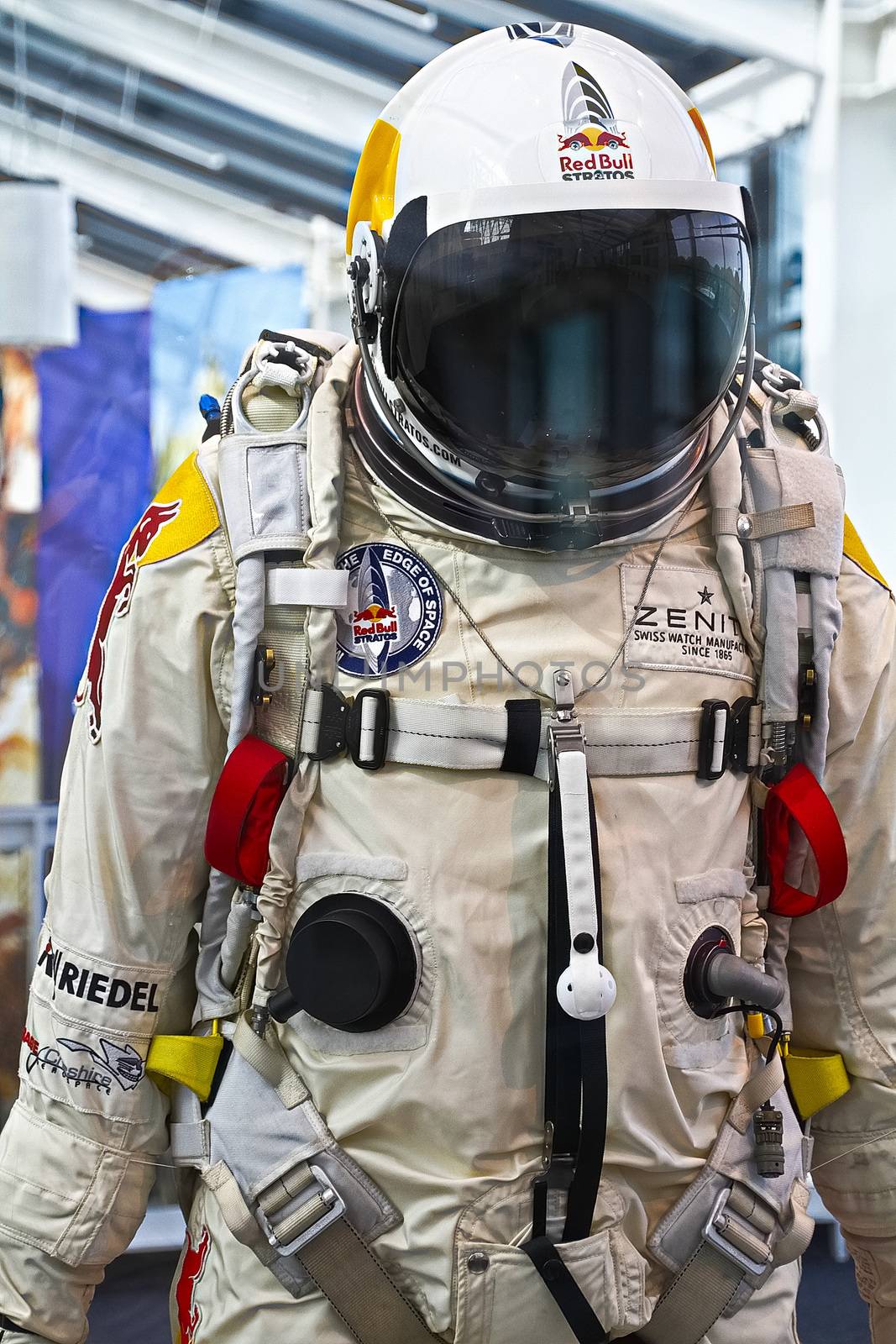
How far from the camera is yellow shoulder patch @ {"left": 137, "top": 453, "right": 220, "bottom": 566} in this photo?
1.05 meters

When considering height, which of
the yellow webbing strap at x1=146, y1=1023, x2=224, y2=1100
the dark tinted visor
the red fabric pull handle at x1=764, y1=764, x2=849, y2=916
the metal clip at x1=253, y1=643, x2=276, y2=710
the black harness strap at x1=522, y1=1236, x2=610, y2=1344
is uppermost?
the dark tinted visor

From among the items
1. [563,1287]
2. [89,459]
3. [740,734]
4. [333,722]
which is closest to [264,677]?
[333,722]

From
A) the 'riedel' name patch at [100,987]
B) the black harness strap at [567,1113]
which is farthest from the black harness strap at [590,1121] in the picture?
the 'riedel' name patch at [100,987]

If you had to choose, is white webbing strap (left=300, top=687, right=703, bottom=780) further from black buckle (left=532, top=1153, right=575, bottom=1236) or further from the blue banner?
the blue banner

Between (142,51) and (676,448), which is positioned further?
(142,51)

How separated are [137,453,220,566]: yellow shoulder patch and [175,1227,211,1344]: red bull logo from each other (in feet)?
2.02

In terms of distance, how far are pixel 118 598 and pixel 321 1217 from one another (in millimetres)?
558

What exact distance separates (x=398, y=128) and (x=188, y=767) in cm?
60

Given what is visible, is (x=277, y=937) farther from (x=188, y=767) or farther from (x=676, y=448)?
(x=676, y=448)

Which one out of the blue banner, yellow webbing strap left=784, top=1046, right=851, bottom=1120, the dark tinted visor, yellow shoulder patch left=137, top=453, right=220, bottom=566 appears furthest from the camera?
the blue banner

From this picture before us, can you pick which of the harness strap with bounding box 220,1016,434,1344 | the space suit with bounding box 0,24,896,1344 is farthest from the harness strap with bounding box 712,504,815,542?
the harness strap with bounding box 220,1016,434,1344

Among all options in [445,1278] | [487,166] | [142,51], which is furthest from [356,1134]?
[142,51]

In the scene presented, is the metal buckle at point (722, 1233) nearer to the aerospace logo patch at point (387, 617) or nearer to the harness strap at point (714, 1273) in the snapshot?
the harness strap at point (714, 1273)

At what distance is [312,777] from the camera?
3.34 ft
